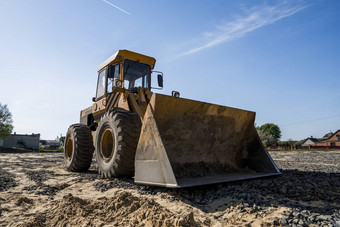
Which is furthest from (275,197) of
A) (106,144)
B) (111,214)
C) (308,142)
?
(308,142)

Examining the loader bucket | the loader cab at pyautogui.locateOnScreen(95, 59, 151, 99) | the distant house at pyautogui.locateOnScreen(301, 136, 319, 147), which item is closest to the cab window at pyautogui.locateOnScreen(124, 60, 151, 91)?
the loader cab at pyautogui.locateOnScreen(95, 59, 151, 99)

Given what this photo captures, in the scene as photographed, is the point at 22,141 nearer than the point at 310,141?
Yes

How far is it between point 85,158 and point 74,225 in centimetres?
421

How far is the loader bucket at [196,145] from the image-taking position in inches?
144

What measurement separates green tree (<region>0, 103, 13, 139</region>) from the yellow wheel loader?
43.9m

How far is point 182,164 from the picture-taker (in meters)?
4.34

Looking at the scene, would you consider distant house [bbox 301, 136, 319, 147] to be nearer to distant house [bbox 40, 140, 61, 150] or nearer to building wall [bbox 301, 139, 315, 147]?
building wall [bbox 301, 139, 315, 147]

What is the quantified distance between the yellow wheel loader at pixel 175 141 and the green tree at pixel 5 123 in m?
43.9

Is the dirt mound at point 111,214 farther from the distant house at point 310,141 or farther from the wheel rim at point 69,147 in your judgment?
the distant house at point 310,141

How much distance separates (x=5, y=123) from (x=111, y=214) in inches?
1907

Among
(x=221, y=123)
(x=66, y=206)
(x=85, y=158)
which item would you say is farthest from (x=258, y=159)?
(x=85, y=158)

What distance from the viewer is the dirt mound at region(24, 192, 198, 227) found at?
2525 mm

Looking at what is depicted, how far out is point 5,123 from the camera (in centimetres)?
4262

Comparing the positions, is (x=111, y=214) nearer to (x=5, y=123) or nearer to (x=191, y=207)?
(x=191, y=207)
